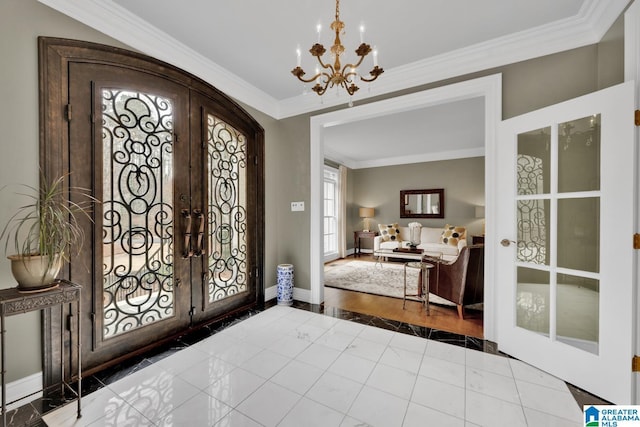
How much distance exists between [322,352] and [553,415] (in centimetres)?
159

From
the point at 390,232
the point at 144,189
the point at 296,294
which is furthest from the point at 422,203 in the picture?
the point at 144,189

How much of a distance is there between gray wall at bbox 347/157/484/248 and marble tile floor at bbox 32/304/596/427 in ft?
16.5

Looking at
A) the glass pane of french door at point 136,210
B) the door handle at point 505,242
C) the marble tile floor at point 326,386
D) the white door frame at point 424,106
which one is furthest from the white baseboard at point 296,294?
the door handle at point 505,242

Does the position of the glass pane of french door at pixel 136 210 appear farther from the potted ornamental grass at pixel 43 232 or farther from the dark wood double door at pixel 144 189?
the potted ornamental grass at pixel 43 232

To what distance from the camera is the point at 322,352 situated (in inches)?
91.9

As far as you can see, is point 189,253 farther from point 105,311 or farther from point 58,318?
point 58,318

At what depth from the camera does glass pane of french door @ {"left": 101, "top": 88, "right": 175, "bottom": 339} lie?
2.13m

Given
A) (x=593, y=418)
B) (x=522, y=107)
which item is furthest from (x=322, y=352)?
(x=522, y=107)

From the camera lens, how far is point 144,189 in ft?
7.67

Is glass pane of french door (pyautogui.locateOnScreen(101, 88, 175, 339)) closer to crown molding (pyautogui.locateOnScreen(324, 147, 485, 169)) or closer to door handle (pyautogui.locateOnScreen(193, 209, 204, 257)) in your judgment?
door handle (pyautogui.locateOnScreen(193, 209, 204, 257))

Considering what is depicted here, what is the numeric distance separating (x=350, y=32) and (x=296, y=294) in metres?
3.21

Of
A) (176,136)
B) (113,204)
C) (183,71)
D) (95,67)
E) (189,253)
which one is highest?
(183,71)

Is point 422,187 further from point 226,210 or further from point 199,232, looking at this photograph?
point 199,232

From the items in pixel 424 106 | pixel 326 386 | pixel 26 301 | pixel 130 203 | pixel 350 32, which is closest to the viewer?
pixel 26 301
